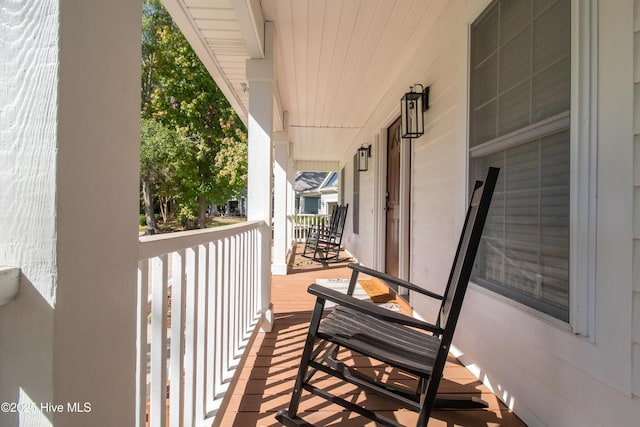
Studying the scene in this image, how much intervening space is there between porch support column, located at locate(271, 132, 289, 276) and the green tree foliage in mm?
7019

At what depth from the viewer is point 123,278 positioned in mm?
648

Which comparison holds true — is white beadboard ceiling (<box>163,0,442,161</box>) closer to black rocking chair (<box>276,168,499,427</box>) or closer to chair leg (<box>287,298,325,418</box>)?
black rocking chair (<box>276,168,499,427</box>)

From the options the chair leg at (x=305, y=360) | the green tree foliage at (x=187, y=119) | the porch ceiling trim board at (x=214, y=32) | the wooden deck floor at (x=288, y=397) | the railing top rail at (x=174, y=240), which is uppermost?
the green tree foliage at (x=187, y=119)

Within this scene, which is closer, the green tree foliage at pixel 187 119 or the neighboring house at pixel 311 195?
the green tree foliage at pixel 187 119

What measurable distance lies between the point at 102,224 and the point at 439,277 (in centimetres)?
230

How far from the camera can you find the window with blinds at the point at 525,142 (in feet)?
4.41

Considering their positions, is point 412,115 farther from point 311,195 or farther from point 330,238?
point 311,195

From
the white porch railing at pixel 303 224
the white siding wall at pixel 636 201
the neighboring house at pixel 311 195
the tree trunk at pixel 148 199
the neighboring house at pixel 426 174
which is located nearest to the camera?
the neighboring house at pixel 426 174

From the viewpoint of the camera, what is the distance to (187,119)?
12.9 m

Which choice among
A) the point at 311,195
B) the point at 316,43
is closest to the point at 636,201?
the point at 316,43

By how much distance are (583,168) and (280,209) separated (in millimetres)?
4808

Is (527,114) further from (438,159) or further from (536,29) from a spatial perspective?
(438,159)

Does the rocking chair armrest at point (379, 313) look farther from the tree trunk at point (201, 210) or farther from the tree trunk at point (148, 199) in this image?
the tree trunk at point (201, 210)

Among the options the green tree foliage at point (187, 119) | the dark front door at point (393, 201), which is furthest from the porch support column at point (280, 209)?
the green tree foliage at point (187, 119)
